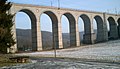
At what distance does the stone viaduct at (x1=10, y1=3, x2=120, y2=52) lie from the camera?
2299 inches

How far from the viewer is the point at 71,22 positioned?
69.8m

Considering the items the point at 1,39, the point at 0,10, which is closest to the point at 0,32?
the point at 1,39

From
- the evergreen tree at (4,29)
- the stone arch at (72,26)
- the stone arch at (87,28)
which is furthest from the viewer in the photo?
the stone arch at (87,28)

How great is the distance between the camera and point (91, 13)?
74938 millimetres

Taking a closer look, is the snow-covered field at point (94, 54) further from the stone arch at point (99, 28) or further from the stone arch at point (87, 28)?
the stone arch at point (99, 28)

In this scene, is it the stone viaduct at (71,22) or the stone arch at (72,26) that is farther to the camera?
the stone arch at (72,26)

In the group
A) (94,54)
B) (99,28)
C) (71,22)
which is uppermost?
(71,22)

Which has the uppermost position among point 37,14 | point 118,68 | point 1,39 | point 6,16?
point 37,14

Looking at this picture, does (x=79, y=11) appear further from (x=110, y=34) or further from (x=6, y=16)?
(x=6, y=16)

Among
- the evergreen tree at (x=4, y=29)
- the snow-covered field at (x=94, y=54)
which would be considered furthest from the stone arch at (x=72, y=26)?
the evergreen tree at (x=4, y=29)

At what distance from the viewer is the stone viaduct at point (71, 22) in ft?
192

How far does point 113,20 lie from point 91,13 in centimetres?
1444

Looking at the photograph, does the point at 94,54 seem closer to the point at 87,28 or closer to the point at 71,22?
the point at 71,22

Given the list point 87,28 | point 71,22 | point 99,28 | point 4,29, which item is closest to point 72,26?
point 71,22
